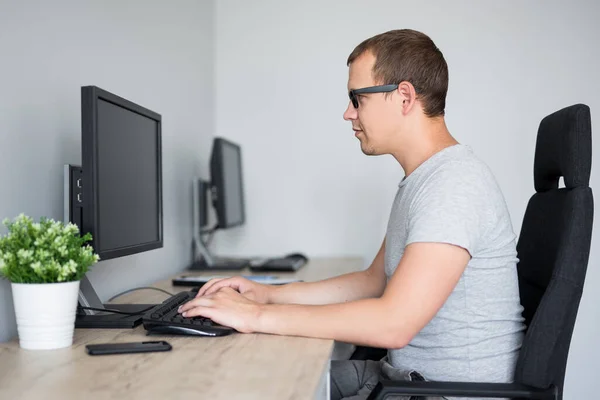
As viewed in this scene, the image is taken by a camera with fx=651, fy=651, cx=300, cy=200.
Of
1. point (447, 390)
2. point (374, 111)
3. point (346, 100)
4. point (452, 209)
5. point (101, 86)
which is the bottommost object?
point (447, 390)

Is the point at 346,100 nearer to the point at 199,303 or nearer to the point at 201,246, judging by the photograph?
the point at 201,246

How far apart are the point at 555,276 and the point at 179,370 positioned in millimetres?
791

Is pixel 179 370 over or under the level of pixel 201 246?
under

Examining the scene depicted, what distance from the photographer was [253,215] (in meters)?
3.29

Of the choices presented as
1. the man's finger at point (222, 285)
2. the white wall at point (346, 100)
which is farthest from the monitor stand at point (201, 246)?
the man's finger at point (222, 285)

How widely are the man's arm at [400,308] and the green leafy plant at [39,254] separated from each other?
437mm

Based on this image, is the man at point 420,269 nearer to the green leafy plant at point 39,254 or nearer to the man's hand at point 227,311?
the man's hand at point 227,311

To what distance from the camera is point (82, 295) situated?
1562 mm

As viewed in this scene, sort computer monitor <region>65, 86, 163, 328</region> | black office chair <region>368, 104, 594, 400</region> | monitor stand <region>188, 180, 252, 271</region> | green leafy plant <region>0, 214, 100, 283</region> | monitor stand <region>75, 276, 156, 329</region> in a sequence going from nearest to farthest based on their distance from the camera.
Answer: green leafy plant <region>0, 214, 100, 283</region> < black office chair <region>368, 104, 594, 400</region> < computer monitor <region>65, 86, 163, 328</region> < monitor stand <region>75, 276, 156, 329</region> < monitor stand <region>188, 180, 252, 271</region>

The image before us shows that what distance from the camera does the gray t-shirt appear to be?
1367 millimetres

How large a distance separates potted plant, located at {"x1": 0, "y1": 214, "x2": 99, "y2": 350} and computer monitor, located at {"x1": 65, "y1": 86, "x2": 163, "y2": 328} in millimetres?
169

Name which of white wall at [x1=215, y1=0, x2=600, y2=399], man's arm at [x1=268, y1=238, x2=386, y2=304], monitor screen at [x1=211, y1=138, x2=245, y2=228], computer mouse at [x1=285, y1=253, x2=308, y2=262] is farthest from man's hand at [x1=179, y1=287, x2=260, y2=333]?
white wall at [x1=215, y1=0, x2=600, y2=399]

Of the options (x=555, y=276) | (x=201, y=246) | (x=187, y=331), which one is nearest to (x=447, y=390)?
(x=555, y=276)

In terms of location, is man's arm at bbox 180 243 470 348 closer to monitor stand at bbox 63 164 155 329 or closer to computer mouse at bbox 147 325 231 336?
computer mouse at bbox 147 325 231 336
